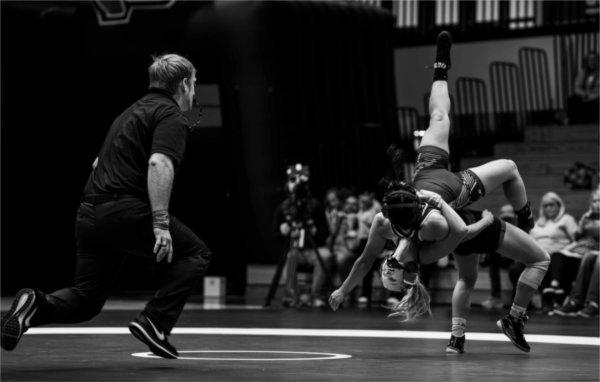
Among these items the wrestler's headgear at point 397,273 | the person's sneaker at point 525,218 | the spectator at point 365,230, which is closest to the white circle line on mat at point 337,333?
the person's sneaker at point 525,218

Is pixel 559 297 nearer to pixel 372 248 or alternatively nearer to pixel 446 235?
pixel 372 248

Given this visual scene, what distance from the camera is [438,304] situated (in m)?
13.4

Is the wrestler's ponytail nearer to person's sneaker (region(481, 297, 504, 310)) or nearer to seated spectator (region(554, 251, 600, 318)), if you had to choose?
seated spectator (region(554, 251, 600, 318))

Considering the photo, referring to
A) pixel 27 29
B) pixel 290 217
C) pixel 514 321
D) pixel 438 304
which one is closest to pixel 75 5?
pixel 27 29

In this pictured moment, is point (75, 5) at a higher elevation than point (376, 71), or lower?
higher

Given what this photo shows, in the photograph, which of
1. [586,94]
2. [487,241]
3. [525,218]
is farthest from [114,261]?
[586,94]

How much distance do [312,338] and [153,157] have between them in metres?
2.96

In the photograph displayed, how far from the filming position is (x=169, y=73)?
611cm

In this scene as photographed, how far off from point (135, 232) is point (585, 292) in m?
7.01

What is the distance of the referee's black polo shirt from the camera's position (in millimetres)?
5852

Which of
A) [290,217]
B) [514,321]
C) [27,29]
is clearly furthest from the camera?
[27,29]

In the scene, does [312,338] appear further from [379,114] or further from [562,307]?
[379,114]

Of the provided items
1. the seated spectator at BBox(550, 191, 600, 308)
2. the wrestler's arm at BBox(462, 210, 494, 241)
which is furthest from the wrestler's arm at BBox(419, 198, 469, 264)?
the seated spectator at BBox(550, 191, 600, 308)

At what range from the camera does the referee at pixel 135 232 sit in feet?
18.8
